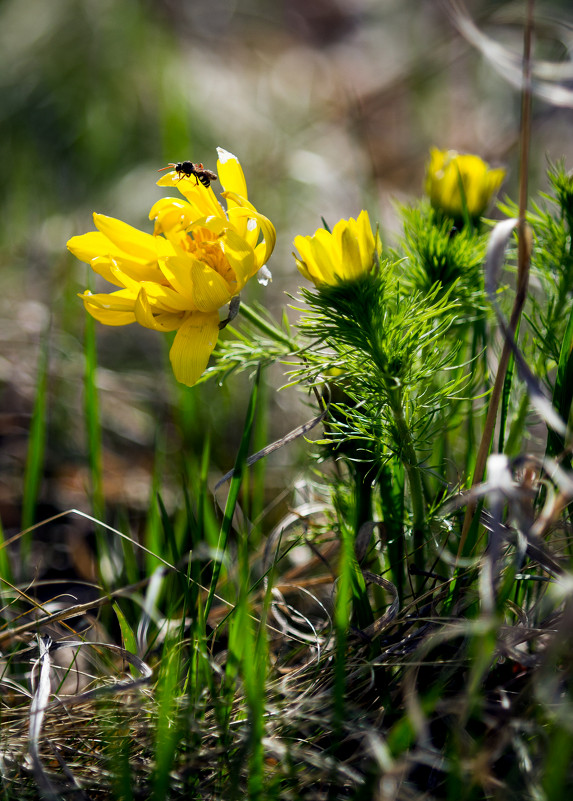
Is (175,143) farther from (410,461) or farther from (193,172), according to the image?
(410,461)

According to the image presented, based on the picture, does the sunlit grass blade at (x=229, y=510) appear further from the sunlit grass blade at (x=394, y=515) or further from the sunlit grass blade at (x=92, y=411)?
the sunlit grass blade at (x=92, y=411)

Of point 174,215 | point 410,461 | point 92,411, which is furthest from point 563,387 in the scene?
point 92,411

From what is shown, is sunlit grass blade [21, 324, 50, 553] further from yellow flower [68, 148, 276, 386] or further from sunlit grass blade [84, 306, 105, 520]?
yellow flower [68, 148, 276, 386]

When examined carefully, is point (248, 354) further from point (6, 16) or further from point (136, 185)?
point (6, 16)

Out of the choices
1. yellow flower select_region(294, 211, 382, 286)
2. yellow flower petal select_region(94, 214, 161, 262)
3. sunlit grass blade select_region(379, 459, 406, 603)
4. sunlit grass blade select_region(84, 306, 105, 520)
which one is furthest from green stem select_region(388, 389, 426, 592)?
sunlit grass blade select_region(84, 306, 105, 520)

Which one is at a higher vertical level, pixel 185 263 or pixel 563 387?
pixel 185 263

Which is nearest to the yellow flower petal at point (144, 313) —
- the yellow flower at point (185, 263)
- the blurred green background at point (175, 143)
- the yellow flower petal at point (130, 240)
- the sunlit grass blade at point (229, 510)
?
the yellow flower at point (185, 263)
